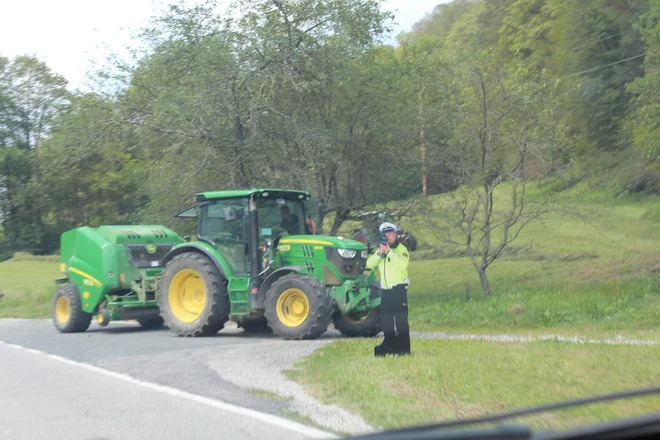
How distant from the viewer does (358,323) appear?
13.8 m

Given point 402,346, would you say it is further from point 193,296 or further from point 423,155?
point 423,155

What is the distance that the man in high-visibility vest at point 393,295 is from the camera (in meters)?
10.4

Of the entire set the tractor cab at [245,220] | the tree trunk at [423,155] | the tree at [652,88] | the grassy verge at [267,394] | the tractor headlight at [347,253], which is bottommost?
the grassy verge at [267,394]

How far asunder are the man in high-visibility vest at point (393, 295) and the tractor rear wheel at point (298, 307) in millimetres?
2385

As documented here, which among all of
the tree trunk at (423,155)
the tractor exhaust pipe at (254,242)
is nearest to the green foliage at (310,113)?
the tree trunk at (423,155)

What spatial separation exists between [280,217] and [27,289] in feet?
60.2

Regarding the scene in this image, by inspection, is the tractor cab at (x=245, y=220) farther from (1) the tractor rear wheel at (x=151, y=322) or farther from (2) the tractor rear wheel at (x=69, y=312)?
(2) the tractor rear wheel at (x=69, y=312)

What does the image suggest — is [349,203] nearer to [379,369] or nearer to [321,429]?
[379,369]

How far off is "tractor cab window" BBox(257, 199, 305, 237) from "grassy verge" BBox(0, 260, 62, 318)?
11837 millimetres

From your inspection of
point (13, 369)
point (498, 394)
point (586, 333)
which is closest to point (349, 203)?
point (586, 333)

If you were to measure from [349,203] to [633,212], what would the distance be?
2031 cm

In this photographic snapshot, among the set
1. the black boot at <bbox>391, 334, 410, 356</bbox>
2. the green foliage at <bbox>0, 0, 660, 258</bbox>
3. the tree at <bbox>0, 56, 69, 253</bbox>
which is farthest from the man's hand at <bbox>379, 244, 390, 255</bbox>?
the tree at <bbox>0, 56, 69, 253</bbox>

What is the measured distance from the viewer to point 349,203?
18.7 m

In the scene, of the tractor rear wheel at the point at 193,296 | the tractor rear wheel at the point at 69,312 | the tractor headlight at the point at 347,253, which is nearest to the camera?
the tractor headlight at the point at 347,253
